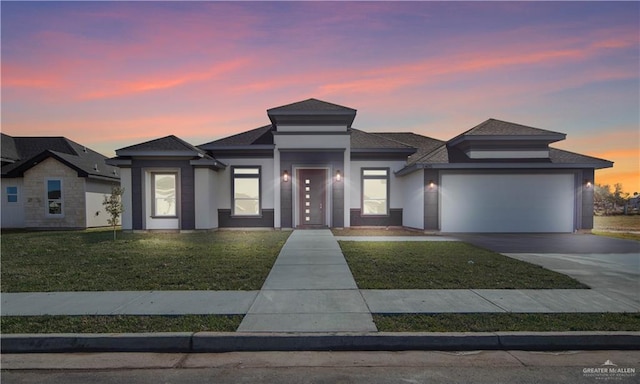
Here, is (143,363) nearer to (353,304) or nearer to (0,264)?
(353,304)

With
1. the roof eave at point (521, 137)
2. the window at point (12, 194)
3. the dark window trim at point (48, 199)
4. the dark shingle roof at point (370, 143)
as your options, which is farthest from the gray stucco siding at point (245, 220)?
the window at point (12, 194)

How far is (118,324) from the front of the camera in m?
4.79

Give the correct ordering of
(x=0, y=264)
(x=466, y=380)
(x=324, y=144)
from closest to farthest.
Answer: (x=466, y=380) → (x=0, y=264) → (x=324, y=144)

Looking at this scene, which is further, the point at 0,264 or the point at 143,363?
the point at 0,264

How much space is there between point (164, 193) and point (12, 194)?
1165 cm

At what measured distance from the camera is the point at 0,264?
9.05 metres

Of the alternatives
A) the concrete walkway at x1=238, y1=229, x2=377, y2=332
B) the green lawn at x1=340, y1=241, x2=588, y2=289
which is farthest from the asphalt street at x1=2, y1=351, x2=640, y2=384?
the green lawn at x1=340, y1=241, x2=588, y2=289

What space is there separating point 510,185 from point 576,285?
1077 cm

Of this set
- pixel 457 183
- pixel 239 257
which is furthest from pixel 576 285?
pixel 457 183

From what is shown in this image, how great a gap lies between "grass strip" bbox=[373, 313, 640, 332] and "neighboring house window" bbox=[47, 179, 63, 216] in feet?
73.6

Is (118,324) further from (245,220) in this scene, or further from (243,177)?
(243,177)

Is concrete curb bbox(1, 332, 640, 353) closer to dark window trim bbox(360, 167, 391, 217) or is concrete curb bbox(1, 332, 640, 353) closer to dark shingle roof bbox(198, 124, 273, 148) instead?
dark window trim bbox(360, 167, 391, 217)

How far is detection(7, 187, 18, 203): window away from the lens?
21.0 metres

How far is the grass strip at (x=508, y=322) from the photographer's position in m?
4.65
